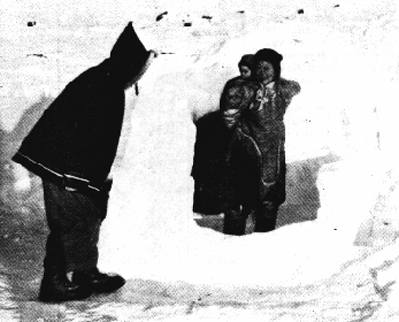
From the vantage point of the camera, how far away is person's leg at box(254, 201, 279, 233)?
11.9 ft

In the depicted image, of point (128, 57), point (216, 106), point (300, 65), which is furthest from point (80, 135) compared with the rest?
point (300, 65)

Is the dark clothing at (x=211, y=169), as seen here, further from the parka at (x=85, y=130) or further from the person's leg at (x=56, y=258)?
the person's leg at (x=56, y=258)

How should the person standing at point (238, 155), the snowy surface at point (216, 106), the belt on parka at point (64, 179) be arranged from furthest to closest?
the person standing at point (238, 155) → the snowy surface at point (216, 106) → the belt on parka at point (64, 179)

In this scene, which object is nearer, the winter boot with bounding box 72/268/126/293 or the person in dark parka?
the winter boot with bounding box 72/268/126/293

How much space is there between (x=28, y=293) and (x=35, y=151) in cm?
66

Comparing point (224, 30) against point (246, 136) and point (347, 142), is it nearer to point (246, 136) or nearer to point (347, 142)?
point (246, 136)

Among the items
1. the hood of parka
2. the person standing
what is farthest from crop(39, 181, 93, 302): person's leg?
the person standing

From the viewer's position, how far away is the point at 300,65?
369 centimetres

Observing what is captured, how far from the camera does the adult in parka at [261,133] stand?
140 inches

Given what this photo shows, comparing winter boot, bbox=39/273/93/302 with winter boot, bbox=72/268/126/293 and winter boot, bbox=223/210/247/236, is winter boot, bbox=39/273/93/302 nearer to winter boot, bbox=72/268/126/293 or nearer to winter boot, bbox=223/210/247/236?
winter boot, bbox=72/268/126/293

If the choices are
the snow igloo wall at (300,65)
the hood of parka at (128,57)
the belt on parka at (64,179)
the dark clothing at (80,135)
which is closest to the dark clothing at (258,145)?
the snow igloo wall at (300,65)

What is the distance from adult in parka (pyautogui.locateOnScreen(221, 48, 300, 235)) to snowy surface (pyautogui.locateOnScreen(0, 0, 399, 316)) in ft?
0.37

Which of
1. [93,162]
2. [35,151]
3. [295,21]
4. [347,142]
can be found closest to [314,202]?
[347,142]

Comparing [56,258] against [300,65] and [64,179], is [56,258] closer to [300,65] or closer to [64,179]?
[64,179]
